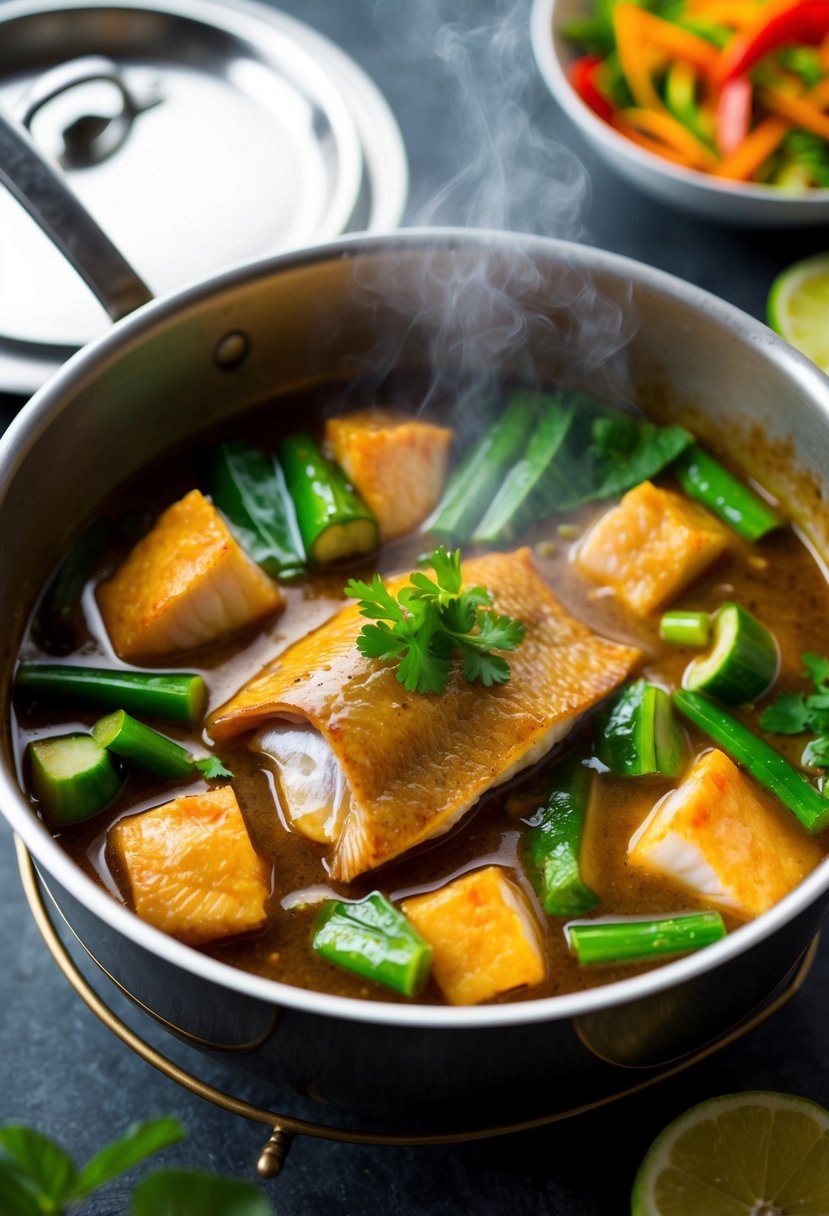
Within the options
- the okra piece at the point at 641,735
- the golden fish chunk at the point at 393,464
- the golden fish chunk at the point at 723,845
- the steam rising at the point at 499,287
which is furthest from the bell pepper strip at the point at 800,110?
the golden fish chunk at the point at 723,845

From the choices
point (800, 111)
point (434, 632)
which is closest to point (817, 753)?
point (434, 632)

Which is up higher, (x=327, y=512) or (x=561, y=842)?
(x=327, y=512)

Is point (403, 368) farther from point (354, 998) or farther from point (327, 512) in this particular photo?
point (354, 998)

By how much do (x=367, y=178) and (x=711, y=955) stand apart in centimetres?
258

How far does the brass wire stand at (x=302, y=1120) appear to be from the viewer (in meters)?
2.14

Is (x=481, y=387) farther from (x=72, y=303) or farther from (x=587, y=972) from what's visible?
(x=587, y=972)

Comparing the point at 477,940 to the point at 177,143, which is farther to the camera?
the point at 177,143

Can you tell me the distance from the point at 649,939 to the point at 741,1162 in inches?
18.5

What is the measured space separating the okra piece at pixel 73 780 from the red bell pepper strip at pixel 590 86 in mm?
2603

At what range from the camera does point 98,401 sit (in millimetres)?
2557

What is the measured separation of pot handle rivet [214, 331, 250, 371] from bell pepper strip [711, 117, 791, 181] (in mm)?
1701

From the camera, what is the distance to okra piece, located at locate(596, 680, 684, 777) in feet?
7.75

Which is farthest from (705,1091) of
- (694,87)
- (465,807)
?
Answer: (694,87)

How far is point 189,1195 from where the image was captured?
1.63 metres
